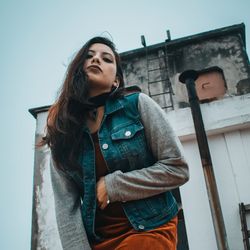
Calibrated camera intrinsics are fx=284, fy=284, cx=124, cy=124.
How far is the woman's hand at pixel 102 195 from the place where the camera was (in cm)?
138

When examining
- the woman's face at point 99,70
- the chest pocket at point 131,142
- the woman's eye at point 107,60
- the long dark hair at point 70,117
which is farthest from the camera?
the woman's eye at point 107,60

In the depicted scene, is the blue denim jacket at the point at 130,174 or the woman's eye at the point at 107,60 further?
the woman's eye at the point at 107,60

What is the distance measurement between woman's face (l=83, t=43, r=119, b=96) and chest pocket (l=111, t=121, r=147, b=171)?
1.27 ft

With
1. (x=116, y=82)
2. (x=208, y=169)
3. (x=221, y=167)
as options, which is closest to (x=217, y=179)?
(x=221, y=167)

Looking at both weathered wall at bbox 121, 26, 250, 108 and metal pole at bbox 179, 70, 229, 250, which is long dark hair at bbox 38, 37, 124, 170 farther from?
weathered wall at bbox 121, 26, 250, 108

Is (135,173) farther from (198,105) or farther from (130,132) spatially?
(198,105)

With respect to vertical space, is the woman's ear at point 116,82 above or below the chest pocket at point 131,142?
above

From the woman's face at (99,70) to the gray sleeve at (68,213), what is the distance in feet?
1.85

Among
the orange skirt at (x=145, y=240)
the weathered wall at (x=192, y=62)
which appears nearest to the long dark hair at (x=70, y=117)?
the orange skirt at (x=145, y=240)

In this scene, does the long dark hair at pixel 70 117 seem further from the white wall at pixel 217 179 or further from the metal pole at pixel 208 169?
the white wall at pixel 217 179

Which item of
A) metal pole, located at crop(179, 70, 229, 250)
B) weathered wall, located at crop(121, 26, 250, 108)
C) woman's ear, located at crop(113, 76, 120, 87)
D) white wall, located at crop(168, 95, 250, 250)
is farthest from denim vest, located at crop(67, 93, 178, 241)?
weathered wall, located at crop(121, 26, 250, 108)

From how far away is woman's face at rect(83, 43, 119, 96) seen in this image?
1841 millimetres

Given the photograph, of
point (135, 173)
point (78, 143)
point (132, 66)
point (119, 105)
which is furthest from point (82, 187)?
point (132, 66)

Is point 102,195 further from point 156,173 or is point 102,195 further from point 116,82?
point 116,82
